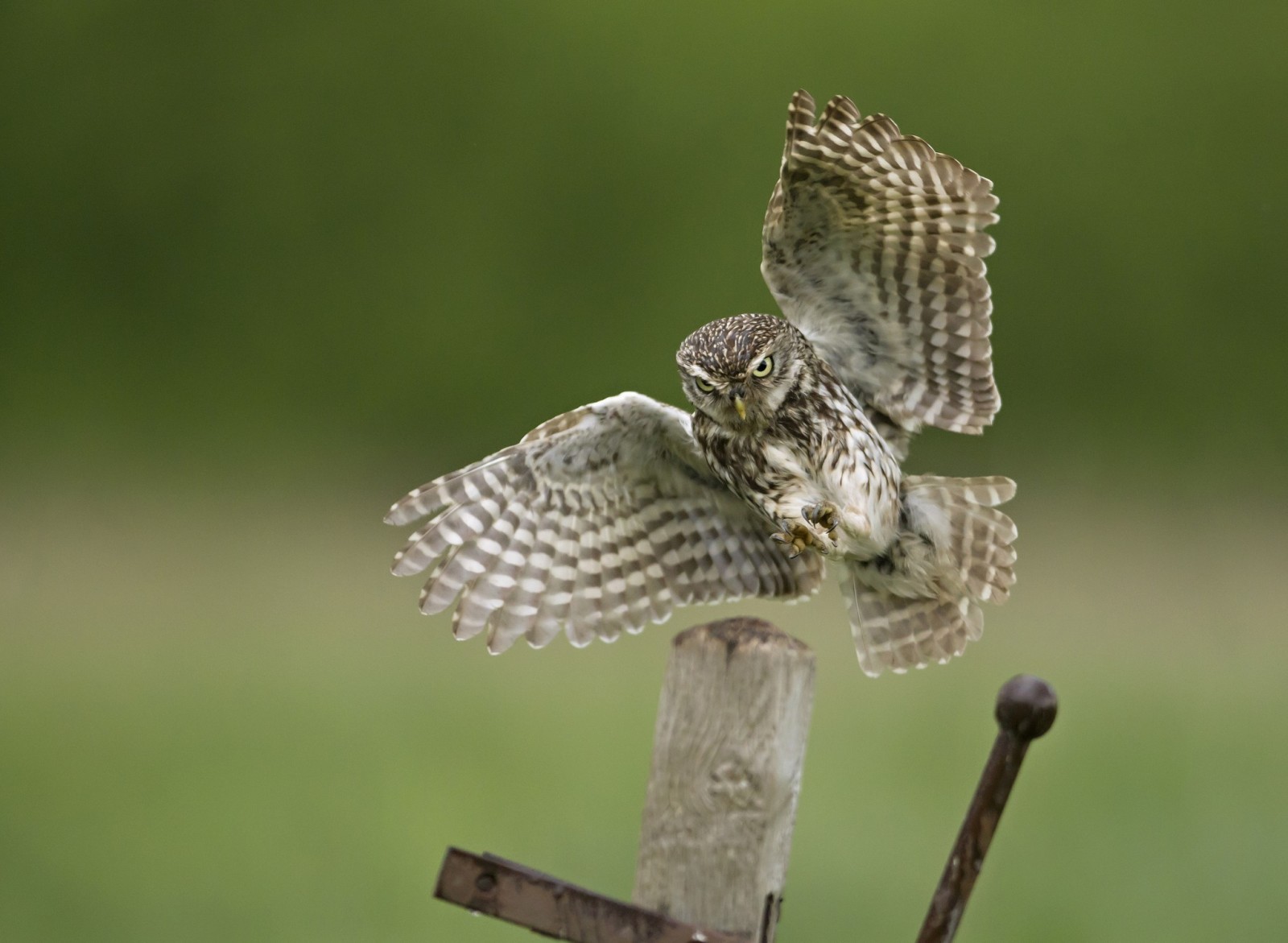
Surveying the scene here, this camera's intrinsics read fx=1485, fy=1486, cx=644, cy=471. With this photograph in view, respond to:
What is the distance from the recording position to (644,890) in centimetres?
203

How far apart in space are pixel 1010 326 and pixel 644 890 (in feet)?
19.3

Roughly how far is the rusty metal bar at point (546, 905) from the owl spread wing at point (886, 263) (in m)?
1.72

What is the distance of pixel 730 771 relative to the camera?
196 centimetres

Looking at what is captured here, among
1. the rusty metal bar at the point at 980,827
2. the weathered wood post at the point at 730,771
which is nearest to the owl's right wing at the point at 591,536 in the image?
the weathered wood post at the point at 730,771

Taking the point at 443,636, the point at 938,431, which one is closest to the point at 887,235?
the point at 443,636

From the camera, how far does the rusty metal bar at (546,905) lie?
6.09 ft

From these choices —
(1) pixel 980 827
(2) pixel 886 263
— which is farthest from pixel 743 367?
(1) pixel 980 827

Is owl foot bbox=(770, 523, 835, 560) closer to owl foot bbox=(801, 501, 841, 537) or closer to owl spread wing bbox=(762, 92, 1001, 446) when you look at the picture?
owl foot bbox=(801, 501, 841, 537)

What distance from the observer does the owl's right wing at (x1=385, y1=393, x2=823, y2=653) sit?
3344mm

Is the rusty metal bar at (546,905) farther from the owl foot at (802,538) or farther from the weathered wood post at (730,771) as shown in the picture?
the owl foot at (802,538)

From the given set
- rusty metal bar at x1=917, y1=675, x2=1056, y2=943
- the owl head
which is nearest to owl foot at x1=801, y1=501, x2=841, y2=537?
the owl head

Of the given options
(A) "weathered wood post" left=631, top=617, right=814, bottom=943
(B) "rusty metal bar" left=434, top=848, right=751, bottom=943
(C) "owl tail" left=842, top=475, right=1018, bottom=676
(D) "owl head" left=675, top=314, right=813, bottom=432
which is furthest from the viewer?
(C) "owl tail" left=842, top=475, right=1018, bottom=676

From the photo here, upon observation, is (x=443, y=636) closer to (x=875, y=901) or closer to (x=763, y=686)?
(x=875, y=901)

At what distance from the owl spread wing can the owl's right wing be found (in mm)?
434
